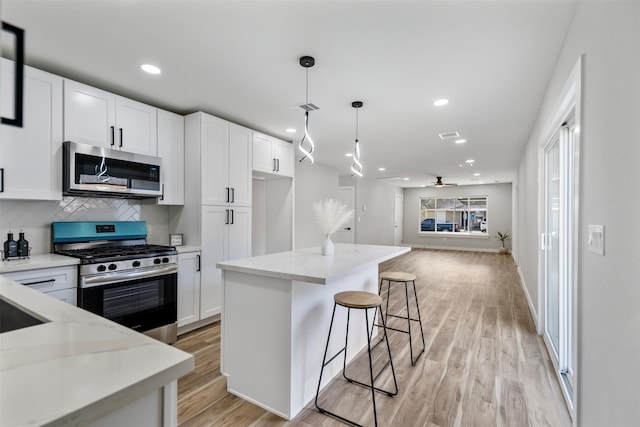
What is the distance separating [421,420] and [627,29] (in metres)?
2.23

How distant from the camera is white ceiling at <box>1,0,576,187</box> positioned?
1.86 m

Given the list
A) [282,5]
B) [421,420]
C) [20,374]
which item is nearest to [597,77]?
[282,5]

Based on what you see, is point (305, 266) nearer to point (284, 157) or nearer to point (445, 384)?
point (445, 384)

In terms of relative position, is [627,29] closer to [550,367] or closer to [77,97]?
[550,367]

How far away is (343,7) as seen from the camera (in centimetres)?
181

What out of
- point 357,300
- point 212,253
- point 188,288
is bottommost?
point 188,288

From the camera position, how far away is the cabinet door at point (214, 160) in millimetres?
3465

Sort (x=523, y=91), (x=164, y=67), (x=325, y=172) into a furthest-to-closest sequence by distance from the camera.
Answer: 1. (x=325, y=172)
2. (x=523, y=91)
3. (x=164, y=67)

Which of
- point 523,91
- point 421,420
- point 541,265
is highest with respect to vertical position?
point 523,91

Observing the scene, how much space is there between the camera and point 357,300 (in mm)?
2197

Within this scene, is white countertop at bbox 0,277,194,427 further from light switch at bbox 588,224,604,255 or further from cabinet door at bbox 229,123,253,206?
cabinet door at bbox 229,123,253,206

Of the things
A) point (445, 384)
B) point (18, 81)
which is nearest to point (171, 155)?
point (18, 81)

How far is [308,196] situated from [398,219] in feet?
20.0

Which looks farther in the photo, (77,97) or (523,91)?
(523,91)
